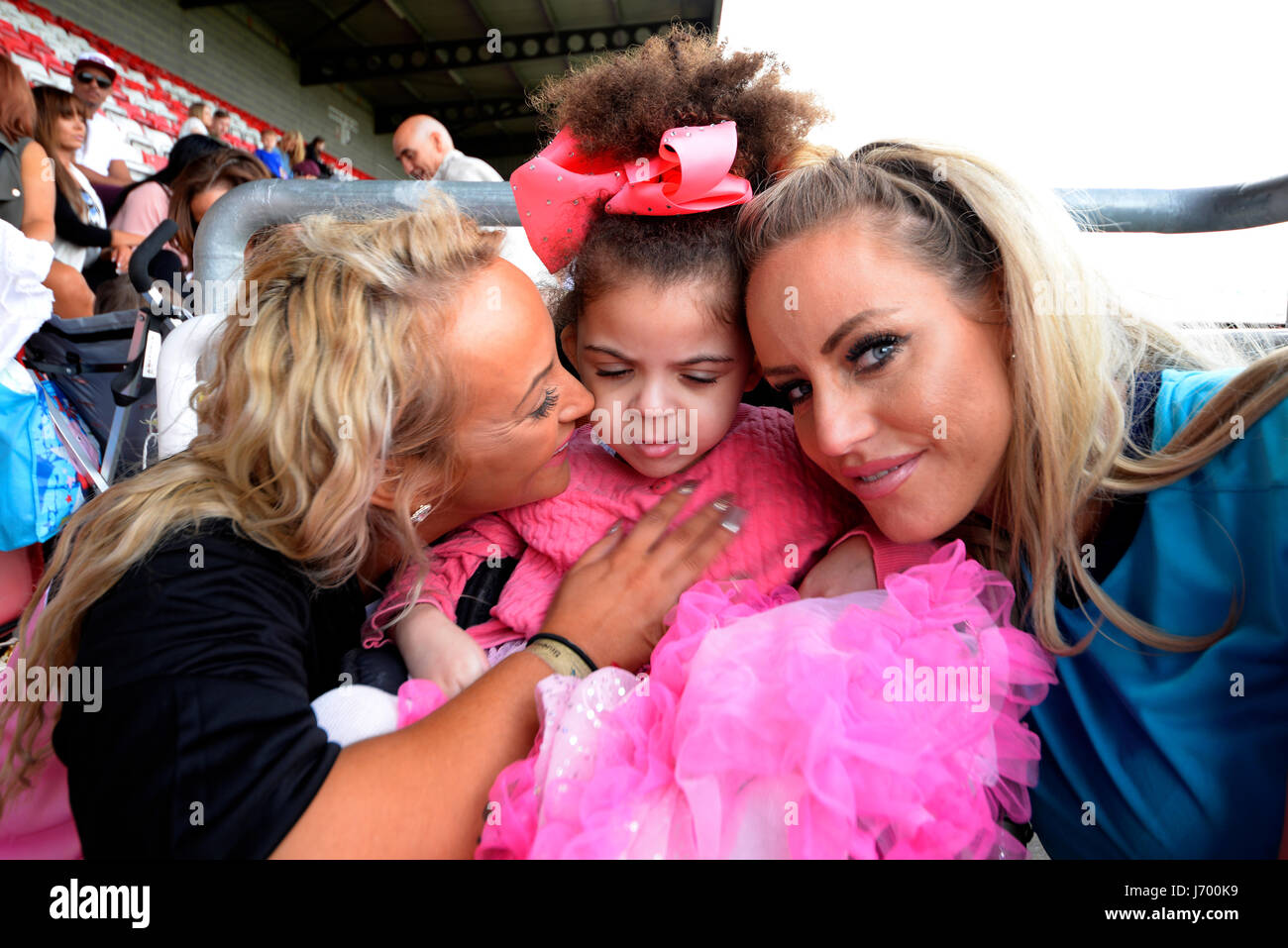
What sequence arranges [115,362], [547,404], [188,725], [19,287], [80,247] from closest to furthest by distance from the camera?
[188,725] < [547,404] < [19,287] < [115,362] < [80,247]

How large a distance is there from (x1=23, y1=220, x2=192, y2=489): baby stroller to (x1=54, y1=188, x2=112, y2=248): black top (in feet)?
4.03

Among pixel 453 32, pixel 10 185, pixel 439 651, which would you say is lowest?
pixel 439 651

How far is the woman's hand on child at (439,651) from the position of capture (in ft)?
4.16

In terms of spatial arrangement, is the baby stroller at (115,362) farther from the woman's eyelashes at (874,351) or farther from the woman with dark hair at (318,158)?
the woman with dark hair at (318,158)

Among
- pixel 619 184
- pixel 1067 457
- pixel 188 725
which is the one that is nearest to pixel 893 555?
pixel 1067 457

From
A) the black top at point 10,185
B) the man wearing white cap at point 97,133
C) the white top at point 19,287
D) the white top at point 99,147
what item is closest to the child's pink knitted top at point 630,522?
the white top at point 19,287

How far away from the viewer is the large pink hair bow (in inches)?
53.7

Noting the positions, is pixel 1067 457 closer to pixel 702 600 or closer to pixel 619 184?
pixel 702 600

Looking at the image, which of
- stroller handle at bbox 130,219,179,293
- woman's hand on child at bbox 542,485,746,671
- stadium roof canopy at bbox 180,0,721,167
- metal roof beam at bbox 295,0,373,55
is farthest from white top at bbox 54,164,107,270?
metal roof beam at bbox 295,0,373,55

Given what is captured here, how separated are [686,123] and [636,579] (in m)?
0.87

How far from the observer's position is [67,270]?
3270 millimetres

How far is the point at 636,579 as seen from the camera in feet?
4.24

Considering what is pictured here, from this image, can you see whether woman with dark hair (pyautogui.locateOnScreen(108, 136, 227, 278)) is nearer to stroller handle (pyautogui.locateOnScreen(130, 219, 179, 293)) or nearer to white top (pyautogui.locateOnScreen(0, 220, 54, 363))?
stroller handle (pyautogui.locateOnScreen(130, 219, 179, 293))
